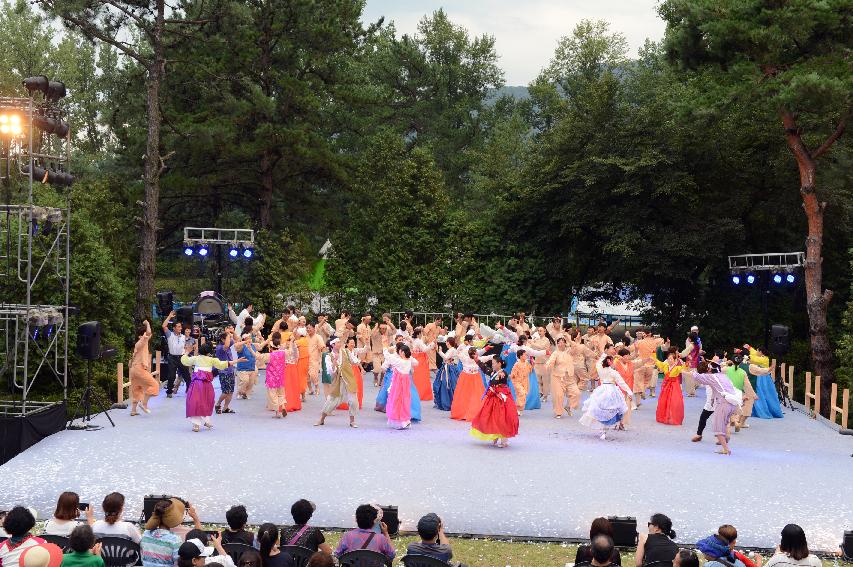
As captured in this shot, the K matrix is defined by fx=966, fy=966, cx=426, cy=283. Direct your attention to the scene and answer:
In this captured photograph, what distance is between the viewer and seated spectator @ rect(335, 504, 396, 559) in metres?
7.24

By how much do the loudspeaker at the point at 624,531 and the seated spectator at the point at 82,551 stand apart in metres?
5.20

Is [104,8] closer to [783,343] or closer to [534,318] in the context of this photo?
[534,318]

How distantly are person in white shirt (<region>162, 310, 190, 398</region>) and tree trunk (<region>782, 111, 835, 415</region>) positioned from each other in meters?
15.2

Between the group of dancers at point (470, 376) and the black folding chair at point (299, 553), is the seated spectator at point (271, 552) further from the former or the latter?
the group of dancers at point (470, 376)

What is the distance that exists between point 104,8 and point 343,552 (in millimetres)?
21298

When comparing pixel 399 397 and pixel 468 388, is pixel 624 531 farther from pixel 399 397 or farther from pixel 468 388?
pixel 468 388

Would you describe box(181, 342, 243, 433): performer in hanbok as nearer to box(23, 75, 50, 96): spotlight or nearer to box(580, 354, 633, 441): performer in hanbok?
box(23, 75, 50, 96): spotlight

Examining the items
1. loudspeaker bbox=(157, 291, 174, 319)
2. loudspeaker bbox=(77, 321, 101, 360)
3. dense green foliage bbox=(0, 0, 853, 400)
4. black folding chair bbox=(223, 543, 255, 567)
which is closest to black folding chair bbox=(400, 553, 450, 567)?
black folding chair bbox=(223, 543, 255, 567)

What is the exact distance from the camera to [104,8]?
24.8m

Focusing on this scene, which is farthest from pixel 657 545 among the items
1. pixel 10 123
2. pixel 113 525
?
pixel 10 123

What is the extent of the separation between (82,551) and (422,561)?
2.34 meters

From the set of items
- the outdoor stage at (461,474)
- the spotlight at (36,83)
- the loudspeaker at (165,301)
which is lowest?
the outdoor stage at (461,474)

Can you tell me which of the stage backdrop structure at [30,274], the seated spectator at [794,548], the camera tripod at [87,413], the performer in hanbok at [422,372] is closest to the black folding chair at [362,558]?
the seated spectator at [794,548]

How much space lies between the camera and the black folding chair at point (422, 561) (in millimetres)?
6898
